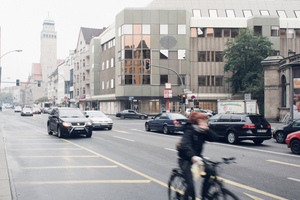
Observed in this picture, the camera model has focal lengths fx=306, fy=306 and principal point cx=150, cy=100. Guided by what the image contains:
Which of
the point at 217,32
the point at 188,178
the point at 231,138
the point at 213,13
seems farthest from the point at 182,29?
the point at 188,178

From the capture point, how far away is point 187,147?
15.4 ft

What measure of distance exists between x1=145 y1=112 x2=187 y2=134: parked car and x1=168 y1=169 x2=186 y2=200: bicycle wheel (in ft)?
45.3

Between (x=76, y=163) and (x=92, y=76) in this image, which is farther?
(x=92, y=76)

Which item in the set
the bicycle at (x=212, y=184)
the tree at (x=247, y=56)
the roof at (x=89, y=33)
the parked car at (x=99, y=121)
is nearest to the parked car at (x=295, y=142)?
the bicycle at (x=212, y=184)

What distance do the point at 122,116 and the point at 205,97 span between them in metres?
15.8

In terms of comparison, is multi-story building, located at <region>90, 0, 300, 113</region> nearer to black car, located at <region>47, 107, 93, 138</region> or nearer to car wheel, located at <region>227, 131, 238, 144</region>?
black car, located at <region>47, 107, 93, 138</region>

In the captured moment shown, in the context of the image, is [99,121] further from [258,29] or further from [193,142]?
[258,29]

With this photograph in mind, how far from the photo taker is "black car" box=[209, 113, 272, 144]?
14094 millimetres

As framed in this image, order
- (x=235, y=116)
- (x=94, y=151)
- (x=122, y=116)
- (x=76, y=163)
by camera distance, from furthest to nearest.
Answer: (x=122, y=116) < (x=235, y=116) < (x=94, y=151) < (x=76, y=163)

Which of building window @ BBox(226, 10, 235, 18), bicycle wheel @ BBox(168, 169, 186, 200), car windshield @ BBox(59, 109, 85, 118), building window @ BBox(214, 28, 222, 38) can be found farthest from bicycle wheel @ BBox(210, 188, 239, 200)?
building window @ BBox(226, 10, 235, 18)

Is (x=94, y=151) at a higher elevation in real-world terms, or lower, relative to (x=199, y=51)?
lower

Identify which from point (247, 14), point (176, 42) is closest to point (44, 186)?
point (176, 42)

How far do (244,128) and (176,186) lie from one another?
32.5 feet

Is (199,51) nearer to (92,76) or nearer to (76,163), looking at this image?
(92,76)
